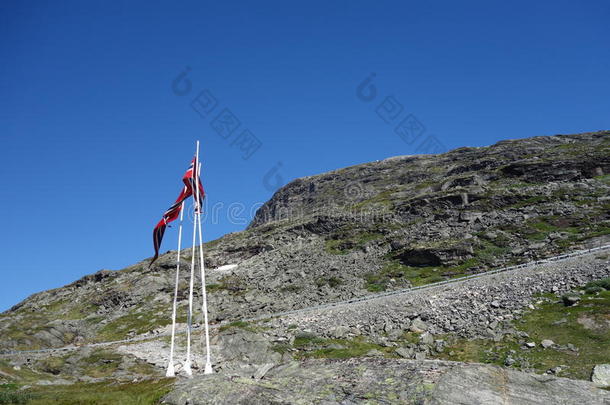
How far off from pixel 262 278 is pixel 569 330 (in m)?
61.0

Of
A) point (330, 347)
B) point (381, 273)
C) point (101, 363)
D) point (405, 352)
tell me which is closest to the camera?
point (405, 352)

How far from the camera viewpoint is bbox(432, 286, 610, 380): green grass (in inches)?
1171

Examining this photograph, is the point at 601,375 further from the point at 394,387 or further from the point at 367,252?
the point at 367,252

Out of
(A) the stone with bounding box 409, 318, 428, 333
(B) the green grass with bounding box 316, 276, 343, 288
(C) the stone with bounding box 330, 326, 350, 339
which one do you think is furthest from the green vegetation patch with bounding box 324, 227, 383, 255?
(A) the stone with bounding box 409, 318, 428, 333

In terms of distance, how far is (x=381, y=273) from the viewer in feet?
256

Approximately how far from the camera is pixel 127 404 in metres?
17.7

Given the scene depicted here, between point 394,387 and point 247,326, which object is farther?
point 247,326

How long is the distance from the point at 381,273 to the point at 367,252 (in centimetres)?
1265

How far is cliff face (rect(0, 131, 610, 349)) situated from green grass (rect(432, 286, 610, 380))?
94.4 feet

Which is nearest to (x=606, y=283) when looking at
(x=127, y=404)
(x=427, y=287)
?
(x=427, y=287)

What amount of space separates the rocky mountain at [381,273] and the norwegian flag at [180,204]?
15185 mm

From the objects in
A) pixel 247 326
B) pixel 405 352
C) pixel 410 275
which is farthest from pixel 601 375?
pixel 410 275

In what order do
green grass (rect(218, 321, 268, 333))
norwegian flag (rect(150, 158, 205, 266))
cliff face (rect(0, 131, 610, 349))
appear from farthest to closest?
1. cliff face (rect(0, 131, 610, 349))
2. green grass (rect(218, 321, 268, 333))
3. norwegian flag (rect(150, 158, 205, 266))

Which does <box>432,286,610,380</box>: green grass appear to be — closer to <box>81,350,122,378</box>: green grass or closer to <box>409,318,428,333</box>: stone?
<box>409,318,428,333</box>: stone
